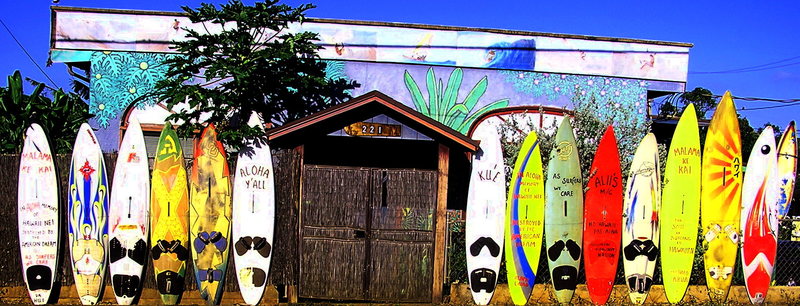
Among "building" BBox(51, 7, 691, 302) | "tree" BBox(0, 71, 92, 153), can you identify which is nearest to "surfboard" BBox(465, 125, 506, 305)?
"building" BBox(51, 7, 691, 302)

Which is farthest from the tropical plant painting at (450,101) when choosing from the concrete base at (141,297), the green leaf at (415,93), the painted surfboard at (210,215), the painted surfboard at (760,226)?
the concrete base at (141,297)

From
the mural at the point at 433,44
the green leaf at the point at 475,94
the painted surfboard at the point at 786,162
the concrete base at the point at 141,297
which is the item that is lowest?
the concrete base at the point at 141,297

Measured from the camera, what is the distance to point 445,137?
921 cm

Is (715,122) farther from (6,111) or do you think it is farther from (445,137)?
(6,111)

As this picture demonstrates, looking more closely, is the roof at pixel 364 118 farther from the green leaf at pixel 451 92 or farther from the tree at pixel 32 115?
the tree at pixel 32 115

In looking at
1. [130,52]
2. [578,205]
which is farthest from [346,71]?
[578,205]

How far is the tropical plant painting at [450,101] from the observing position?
1312 centimetres

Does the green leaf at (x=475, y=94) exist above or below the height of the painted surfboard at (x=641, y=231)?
above

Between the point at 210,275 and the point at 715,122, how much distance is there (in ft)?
20.3

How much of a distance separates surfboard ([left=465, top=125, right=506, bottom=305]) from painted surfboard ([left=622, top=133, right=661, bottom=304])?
1.52 meters

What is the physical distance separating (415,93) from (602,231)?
4621 millimetres

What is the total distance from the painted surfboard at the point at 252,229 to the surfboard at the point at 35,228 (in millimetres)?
1939

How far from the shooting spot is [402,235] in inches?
359

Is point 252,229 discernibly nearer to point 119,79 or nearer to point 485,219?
point 485,219
